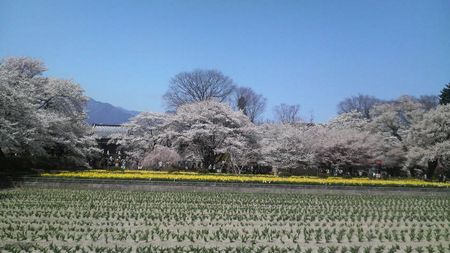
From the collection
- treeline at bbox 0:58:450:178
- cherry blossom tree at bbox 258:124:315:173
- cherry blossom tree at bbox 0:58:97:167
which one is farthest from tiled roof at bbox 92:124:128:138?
cherry blossom tree at bbox 258:124:315:173

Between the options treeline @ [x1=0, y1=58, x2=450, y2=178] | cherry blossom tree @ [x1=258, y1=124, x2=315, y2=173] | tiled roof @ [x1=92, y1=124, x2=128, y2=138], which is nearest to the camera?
treeline @ [x1=0, y1=58, x2=450, y2=178]

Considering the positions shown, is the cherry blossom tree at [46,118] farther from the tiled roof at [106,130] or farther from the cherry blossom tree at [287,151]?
the tiled roof at [106,130]

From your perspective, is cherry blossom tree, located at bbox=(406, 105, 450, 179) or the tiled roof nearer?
cherry blossom tree, located at bbox=(406, 105, 450, 179)

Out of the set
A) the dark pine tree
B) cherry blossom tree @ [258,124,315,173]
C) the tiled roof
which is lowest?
cherry blossom tree @ [258,124,315,173]

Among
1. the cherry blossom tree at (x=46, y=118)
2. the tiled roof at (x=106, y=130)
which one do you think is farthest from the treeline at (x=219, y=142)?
the tiled roof at (x=106, y=130)

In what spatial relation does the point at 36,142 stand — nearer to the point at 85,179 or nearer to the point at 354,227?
the point at 85,179

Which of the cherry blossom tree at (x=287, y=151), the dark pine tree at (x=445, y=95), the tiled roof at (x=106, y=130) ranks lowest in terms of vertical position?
the cherry blossom tree at (x=287, y=151)

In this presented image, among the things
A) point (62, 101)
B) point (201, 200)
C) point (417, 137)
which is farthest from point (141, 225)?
point (417, 137)

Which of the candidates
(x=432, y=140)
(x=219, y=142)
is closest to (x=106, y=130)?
(x=219, y=142)

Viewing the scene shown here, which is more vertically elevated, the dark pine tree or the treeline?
the dark pine tree

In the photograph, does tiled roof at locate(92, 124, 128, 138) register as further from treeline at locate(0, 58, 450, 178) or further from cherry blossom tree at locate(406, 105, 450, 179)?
cherry blossom tree at locate(406, 105, 450, 179)

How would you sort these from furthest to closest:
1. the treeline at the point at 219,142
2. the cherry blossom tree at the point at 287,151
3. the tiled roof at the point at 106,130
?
the tiled roof at the point at 106,130 → the cherry blossom tree at the point at 287,151 → the treeline at the point at 219,142

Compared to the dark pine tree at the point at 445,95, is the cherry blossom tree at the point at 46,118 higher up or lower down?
lower down

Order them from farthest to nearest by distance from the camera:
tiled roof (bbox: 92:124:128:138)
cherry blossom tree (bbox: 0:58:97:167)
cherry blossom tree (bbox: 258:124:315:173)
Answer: tiled roof (bbox: 92:124:128:138) → cherry blossom tree (bbox: 258:124:315:173) → cherry blossom tree (bbox: 0:58:97:167)
